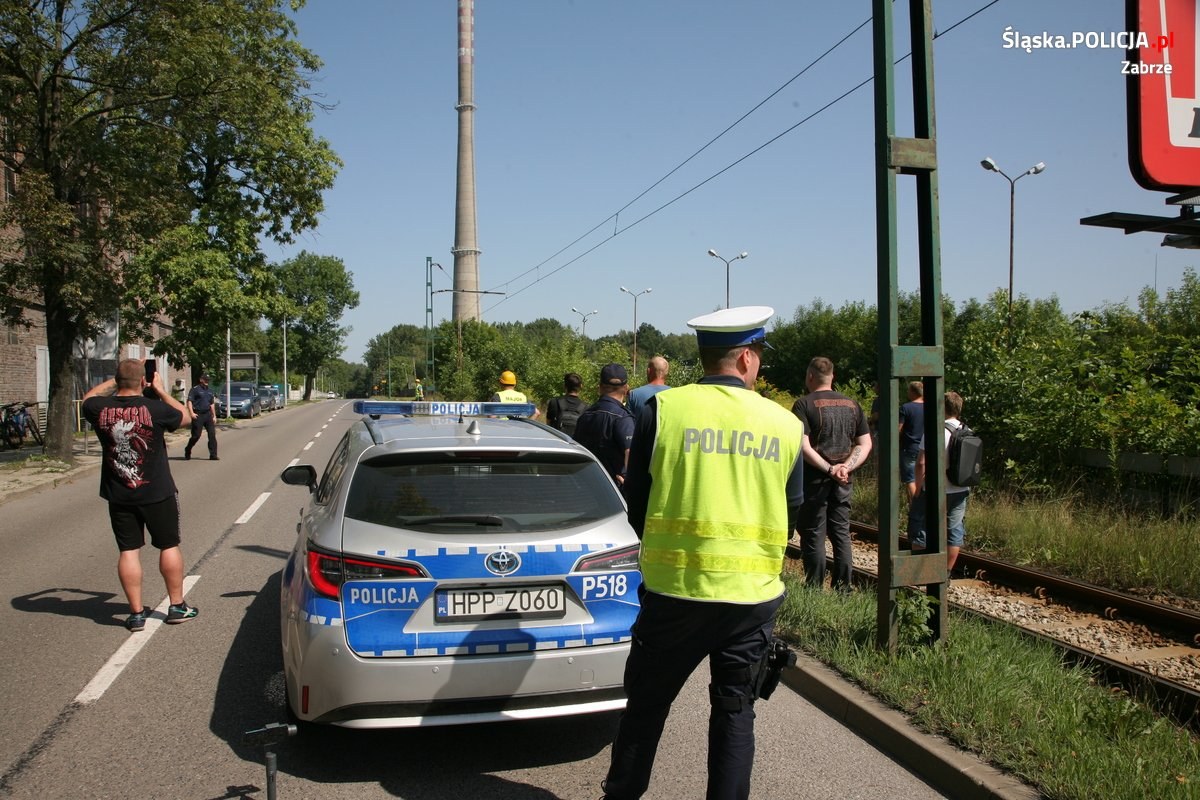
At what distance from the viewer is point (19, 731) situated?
14.1 ft

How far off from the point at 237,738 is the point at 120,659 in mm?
1703

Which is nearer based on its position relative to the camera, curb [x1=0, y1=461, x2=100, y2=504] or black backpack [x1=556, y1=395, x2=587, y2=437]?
black backpack [x1=556, y1=395, x2=587, y2=437]

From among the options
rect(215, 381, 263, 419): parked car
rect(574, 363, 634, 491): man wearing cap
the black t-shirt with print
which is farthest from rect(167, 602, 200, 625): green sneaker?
rect(215, 381, 263, 419): parked car

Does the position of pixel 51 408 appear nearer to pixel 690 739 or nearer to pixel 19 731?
pixel 19 731

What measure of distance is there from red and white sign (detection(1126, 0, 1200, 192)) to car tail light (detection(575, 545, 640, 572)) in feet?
11.5

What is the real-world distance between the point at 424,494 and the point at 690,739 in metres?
1.78

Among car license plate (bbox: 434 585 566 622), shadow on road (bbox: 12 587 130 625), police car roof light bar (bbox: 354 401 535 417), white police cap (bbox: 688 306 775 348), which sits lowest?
shadow on road (bbox: 12 587 130 625)

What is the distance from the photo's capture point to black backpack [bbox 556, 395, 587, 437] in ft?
30.8

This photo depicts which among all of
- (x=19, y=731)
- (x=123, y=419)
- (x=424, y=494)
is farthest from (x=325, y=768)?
(x=123, y=419)

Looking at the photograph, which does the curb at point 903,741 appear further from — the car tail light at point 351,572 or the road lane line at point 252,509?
the road lane line at point 252,509

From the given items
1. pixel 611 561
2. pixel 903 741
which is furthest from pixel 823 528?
pixel 611 561

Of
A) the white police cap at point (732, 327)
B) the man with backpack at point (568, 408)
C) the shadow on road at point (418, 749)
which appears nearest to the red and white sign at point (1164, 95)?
the white police cap at point (732, 327)

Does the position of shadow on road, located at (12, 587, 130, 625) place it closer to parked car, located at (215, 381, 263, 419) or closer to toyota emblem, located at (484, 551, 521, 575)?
toyota emblem, located at (484, 551, 521, 575)

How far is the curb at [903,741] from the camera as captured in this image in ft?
11.7
